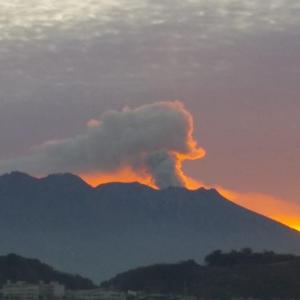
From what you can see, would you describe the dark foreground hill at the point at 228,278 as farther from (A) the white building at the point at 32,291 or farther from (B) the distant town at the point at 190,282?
(A) the white building at the point at 32,291

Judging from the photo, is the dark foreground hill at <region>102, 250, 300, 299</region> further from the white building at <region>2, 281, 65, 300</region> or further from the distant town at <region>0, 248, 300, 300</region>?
the white building at <region>2, 281, 65, 300</region>

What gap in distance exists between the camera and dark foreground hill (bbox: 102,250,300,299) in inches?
6575

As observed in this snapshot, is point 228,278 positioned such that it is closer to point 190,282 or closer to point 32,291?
point 190,282

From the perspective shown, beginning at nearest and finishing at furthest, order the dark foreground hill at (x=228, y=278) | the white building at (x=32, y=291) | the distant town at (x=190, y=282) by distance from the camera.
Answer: the white building at (x=32, y=291)
the distant town at (x=190, y=282)
the dark foreground hill at (x=228, y=278)

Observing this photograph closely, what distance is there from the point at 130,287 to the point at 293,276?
79.1 ft

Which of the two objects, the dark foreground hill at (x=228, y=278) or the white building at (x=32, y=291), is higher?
the dark foreground hill at (x=228, y=278)

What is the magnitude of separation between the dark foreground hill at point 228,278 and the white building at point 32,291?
14.8 meters

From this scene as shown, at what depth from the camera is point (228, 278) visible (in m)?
174

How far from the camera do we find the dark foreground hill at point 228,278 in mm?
167000

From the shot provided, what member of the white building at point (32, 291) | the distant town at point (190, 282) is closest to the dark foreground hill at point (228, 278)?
the distant town at point (190, 282)

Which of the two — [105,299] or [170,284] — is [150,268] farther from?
[105,299]

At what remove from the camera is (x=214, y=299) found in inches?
6486

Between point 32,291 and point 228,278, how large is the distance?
84.1 feet

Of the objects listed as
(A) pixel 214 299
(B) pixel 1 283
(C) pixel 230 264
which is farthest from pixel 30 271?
(A) pixel 214 299
